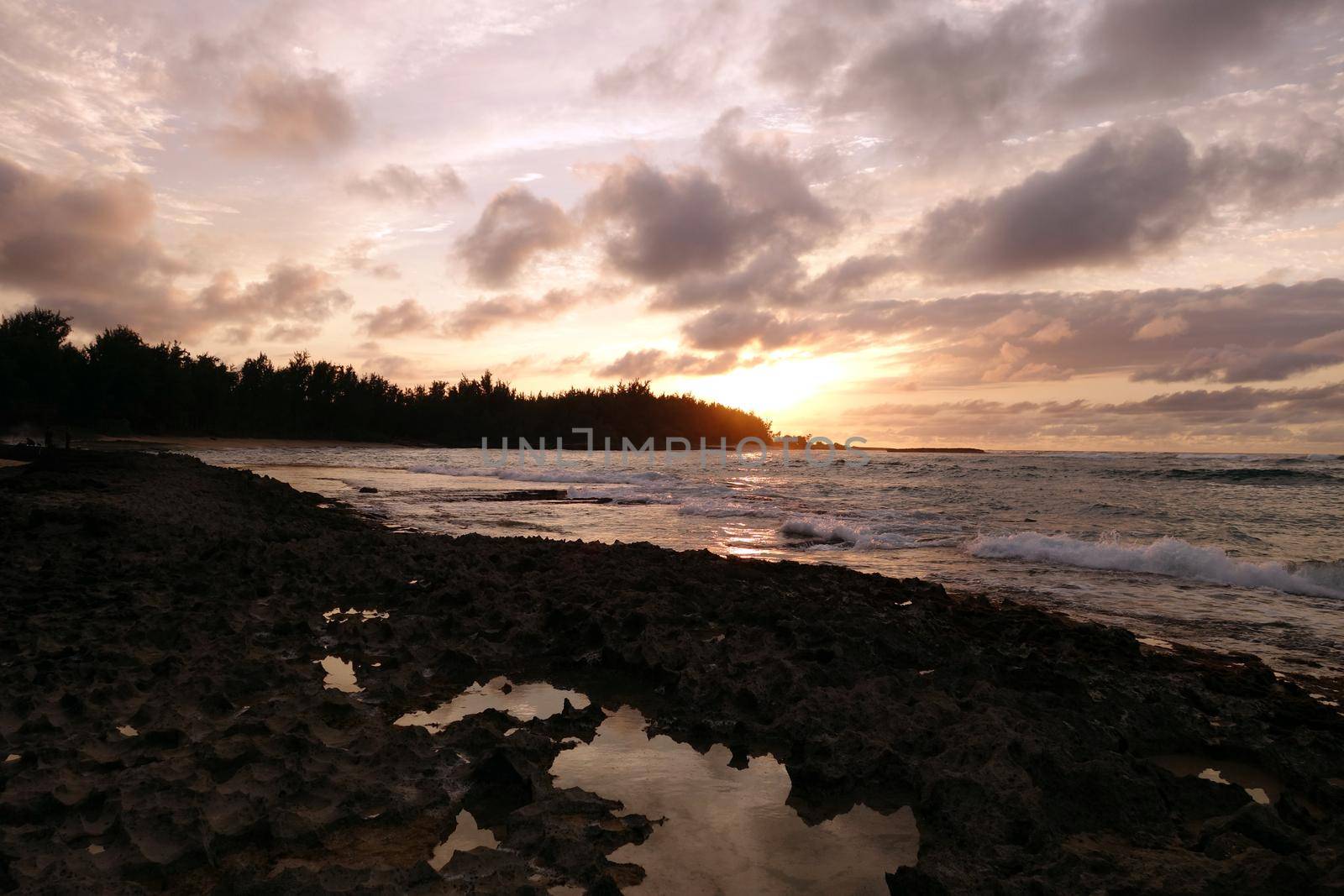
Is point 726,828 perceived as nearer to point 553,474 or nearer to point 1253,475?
point 553,474

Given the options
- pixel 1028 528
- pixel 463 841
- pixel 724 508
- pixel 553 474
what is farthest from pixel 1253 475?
pixel 463 841

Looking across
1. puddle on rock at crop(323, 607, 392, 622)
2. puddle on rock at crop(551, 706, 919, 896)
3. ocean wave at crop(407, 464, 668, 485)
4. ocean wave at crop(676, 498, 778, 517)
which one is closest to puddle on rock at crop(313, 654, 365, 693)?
puddle on rock at crop(323, 607, 392, 622)

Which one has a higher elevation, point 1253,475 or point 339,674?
point 1253,475

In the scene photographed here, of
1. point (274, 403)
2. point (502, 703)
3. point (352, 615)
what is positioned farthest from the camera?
point (274, 403)

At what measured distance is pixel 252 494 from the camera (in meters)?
15.8

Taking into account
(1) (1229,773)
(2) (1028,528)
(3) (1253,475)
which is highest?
(3) (1253,475)

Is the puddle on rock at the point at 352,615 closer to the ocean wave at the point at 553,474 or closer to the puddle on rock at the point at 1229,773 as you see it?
the puddle on rock at the point at 1229,773

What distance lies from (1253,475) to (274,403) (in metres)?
98.6

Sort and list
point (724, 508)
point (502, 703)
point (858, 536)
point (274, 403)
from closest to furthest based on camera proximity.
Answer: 1. point (502, 703)
2. point (858, 536)
3. point (724, 508)
4. point (274, 403)

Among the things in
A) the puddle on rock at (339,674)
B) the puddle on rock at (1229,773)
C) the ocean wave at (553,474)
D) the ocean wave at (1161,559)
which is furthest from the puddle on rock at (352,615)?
the ocean wave at (553,474)

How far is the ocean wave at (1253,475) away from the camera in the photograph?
3244 cm

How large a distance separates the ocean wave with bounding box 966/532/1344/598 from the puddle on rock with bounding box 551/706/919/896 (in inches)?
398

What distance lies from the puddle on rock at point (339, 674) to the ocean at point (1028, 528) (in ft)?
22.9

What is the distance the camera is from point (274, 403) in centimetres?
9231
